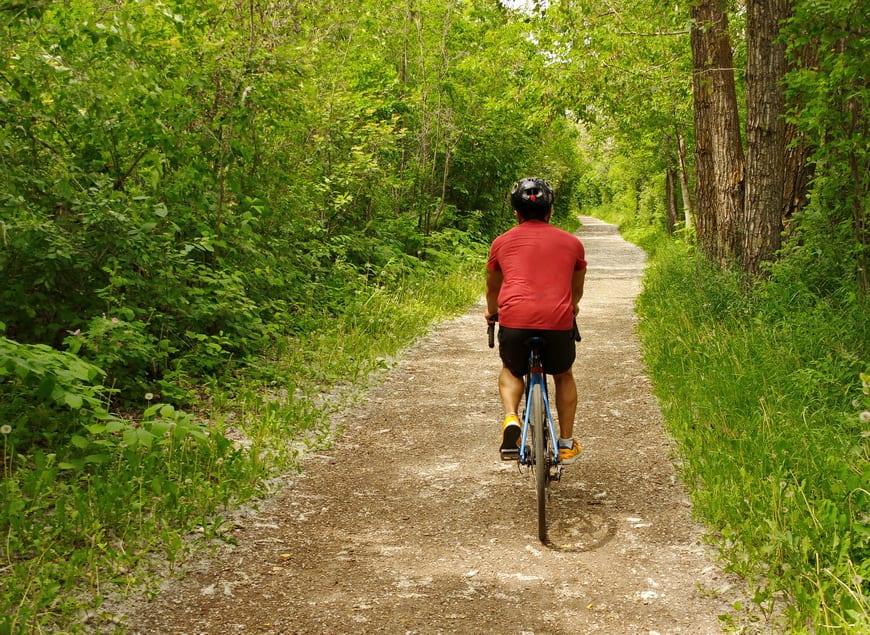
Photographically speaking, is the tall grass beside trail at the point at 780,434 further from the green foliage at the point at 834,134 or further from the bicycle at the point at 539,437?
the bicycle at the point at 539,437

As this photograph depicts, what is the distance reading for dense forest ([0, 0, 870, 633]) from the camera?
14.1ft

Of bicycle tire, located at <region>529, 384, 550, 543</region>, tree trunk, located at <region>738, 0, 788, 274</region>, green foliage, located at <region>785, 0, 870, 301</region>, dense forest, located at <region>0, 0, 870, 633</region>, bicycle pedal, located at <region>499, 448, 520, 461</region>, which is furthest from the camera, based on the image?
tree trunk, located at <region>738, 0, 788, 274</region>

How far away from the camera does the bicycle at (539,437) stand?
4645mm

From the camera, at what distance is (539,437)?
183 inches

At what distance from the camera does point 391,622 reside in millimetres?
3809

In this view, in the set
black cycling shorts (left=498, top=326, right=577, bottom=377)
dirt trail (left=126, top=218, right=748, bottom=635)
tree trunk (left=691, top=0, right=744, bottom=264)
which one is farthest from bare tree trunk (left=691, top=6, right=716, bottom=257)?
black cycling shorts (left=498, top=326, right=577, bottom=377)

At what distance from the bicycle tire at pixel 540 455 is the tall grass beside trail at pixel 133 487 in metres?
1.90

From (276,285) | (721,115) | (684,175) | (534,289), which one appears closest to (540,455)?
(534,289)

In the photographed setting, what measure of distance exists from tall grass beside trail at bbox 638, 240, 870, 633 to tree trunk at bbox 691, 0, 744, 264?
1847mm

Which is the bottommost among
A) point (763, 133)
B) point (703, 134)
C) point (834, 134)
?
point (834, 134)

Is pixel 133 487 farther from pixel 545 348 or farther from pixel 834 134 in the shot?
pixel 834 134

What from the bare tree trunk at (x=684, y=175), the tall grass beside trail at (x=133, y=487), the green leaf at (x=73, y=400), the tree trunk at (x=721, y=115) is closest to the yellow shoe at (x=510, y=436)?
the tall grass beside trail at (x=133, y=487)

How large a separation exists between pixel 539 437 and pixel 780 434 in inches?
70.0

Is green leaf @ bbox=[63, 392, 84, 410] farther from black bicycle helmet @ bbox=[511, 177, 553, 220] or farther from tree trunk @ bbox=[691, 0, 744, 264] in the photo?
tree trunk @ bbox=[691, 0, 744, 264]
